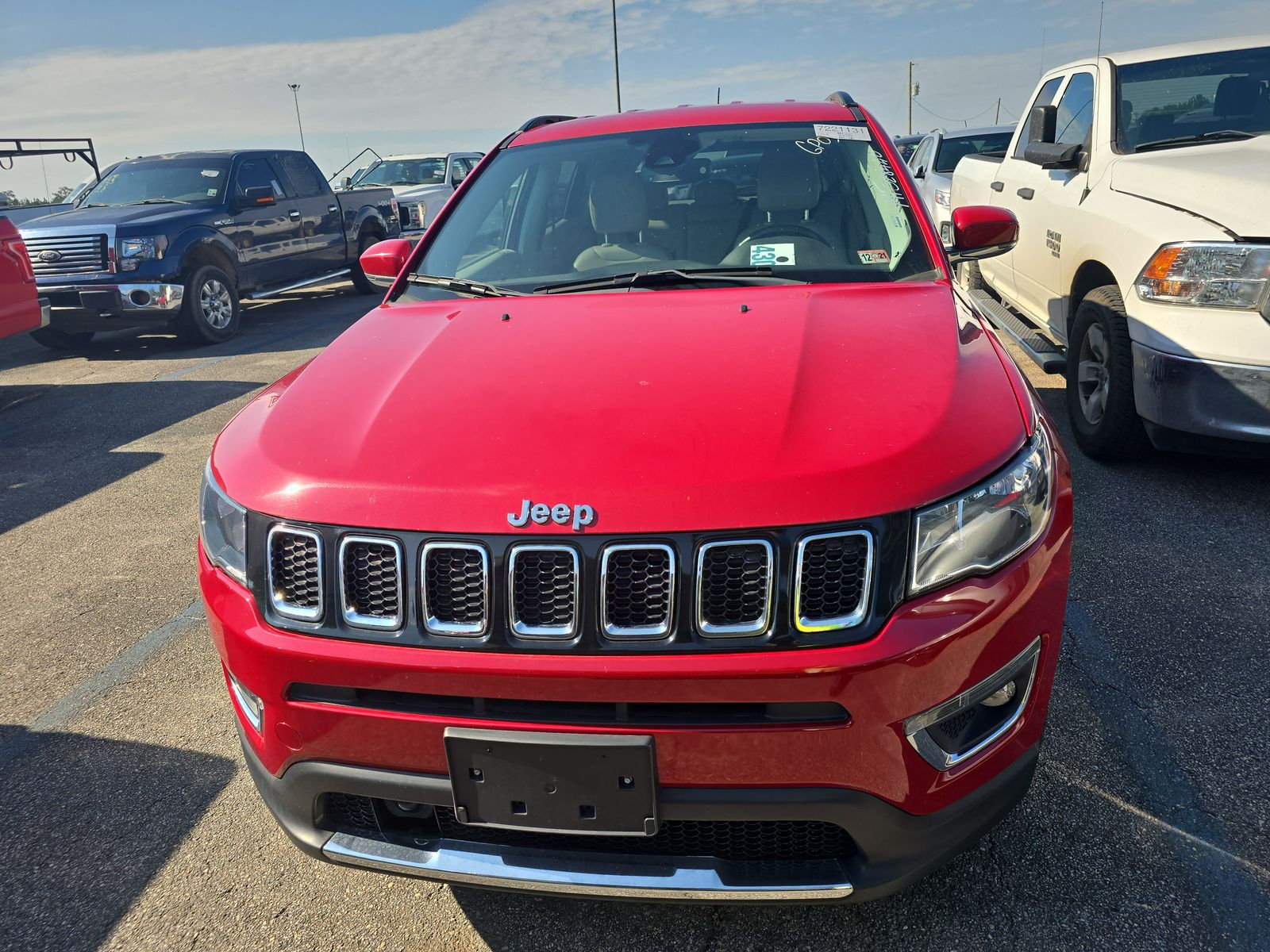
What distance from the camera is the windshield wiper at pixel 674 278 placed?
2.79 m

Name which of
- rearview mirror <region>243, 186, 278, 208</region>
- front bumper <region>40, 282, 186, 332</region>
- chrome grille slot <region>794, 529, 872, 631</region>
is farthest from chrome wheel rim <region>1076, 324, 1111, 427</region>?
rearview mirror <region>243, 186, 278, 208</region>

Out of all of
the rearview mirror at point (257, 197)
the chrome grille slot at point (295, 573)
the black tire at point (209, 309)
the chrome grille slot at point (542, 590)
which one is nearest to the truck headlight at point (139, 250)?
the black tire at point (209, 309)

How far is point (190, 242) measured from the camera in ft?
30.9

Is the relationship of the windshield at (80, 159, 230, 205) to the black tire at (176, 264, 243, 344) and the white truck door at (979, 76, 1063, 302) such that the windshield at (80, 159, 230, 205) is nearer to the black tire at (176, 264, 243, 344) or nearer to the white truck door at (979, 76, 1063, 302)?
the black tire at (176, 264, 243, 344)

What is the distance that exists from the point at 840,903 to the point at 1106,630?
1921mm

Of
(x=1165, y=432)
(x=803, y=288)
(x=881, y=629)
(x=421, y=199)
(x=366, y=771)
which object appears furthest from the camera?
(x=421, y=199)

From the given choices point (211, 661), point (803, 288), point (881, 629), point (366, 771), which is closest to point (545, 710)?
point (366, 771)

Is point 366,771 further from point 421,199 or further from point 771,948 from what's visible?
point 421,199

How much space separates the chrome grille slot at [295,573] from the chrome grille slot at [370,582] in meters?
0.06

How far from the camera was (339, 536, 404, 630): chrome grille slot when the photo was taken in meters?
1.74

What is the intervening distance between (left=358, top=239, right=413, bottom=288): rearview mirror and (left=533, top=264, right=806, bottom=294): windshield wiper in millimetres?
876

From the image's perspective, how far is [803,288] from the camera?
2676mm

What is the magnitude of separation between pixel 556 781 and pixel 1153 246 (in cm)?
362

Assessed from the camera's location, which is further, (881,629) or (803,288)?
(803,288)
